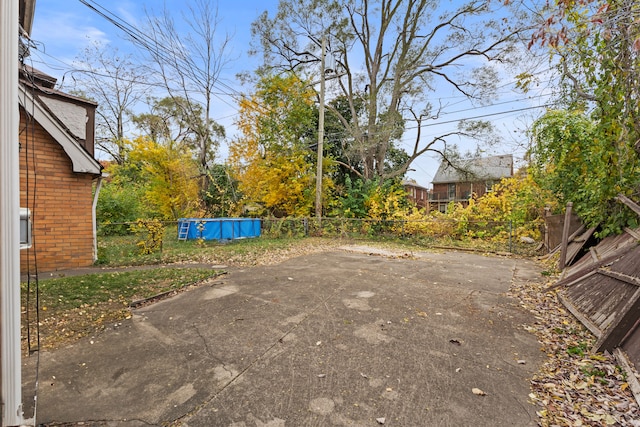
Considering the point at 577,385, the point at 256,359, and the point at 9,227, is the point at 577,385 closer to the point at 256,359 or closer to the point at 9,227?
the point at 256,359

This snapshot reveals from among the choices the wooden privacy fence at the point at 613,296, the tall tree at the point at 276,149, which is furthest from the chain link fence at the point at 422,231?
the wooden privacy fence at the point at 613,296

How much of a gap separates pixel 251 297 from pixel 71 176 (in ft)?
17.8

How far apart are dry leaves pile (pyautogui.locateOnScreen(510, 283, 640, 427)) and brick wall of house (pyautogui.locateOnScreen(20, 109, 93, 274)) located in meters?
8.50

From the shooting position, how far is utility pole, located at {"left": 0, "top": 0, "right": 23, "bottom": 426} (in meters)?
1.56

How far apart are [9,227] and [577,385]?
430 centimetres

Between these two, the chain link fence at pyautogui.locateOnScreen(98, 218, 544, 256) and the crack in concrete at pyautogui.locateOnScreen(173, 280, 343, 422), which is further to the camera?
the chain link fence at pyautogui.locateOnScreen(98, 218, 544, 256)

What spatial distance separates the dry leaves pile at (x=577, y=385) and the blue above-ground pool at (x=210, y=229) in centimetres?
1031

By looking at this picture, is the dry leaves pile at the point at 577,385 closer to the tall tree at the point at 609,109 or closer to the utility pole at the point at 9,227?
the tall tree at the point at 609,109

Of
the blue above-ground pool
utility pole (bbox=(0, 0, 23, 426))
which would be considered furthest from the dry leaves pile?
the blue above-ground pool

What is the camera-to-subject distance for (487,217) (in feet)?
37.9

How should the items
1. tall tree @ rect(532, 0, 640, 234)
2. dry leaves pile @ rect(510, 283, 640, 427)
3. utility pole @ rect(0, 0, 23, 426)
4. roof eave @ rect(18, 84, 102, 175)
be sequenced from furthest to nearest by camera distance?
roof eave @ rect(18, 84, 102, 175), tall tree @ rect(532, 0, 640, 234), dry leaves pile @ rect(510, 283, 640, 427), utility pole @ rect(0, 0, 23, 426)

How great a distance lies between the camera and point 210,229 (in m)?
11.3

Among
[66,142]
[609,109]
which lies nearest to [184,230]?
[66,142]

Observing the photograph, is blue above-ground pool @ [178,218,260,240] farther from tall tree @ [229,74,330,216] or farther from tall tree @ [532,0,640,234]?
tall tree @ [532,0,640,234]
